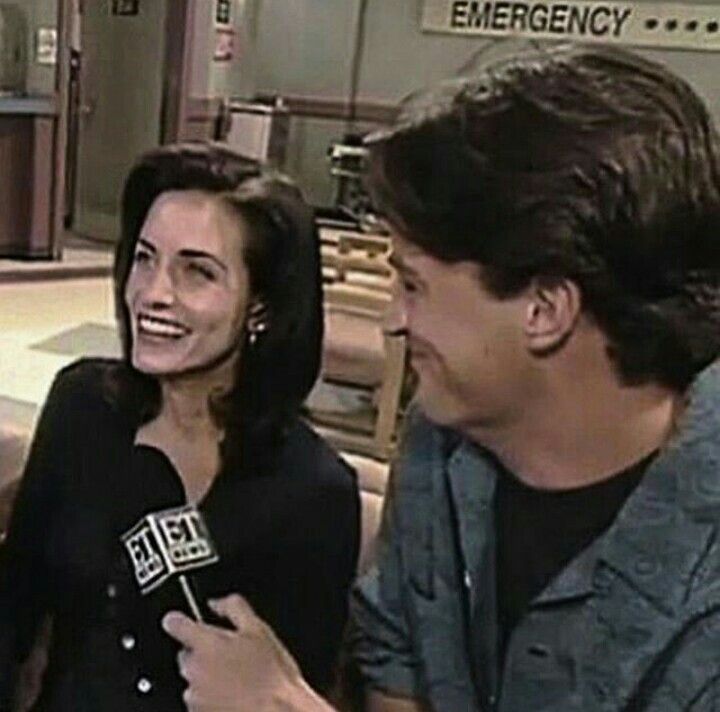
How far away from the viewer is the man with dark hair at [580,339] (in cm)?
88

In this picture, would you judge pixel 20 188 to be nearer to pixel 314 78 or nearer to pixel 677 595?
pixel 314 78

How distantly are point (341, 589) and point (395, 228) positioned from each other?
0.69 meters

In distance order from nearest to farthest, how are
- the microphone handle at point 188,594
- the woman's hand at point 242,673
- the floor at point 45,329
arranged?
1. the woman's hand at point 242,673
2. the microphone handle at point 188,594
3. the floor at point 45,329

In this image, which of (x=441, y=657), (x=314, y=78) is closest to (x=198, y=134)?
(x=314, y=78)

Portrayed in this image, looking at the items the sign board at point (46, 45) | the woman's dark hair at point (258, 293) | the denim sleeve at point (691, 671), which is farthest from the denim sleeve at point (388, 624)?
the sign board at point (46, 45)

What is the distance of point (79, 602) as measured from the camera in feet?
4.83

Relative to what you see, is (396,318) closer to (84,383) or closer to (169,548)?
(169,548)

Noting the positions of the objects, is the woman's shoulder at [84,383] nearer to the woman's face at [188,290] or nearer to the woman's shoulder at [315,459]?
the woman's face at [188,290]

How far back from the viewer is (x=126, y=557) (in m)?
1.44

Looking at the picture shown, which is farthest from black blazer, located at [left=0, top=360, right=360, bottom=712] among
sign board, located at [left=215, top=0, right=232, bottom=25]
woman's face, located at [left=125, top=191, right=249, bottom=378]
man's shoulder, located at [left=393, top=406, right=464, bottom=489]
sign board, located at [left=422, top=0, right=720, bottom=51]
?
sign board, located at [left=422, top=0, right=720, bottom=51]

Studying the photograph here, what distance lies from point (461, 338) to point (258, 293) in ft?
2.21

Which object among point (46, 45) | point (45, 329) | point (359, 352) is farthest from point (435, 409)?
point (46, 45)

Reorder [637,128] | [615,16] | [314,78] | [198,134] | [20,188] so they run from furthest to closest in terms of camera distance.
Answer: [314,78] < [615,16] < [198,134] < [20,188] < [637,128]

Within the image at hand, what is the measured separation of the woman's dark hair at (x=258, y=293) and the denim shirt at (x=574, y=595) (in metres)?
0.44
